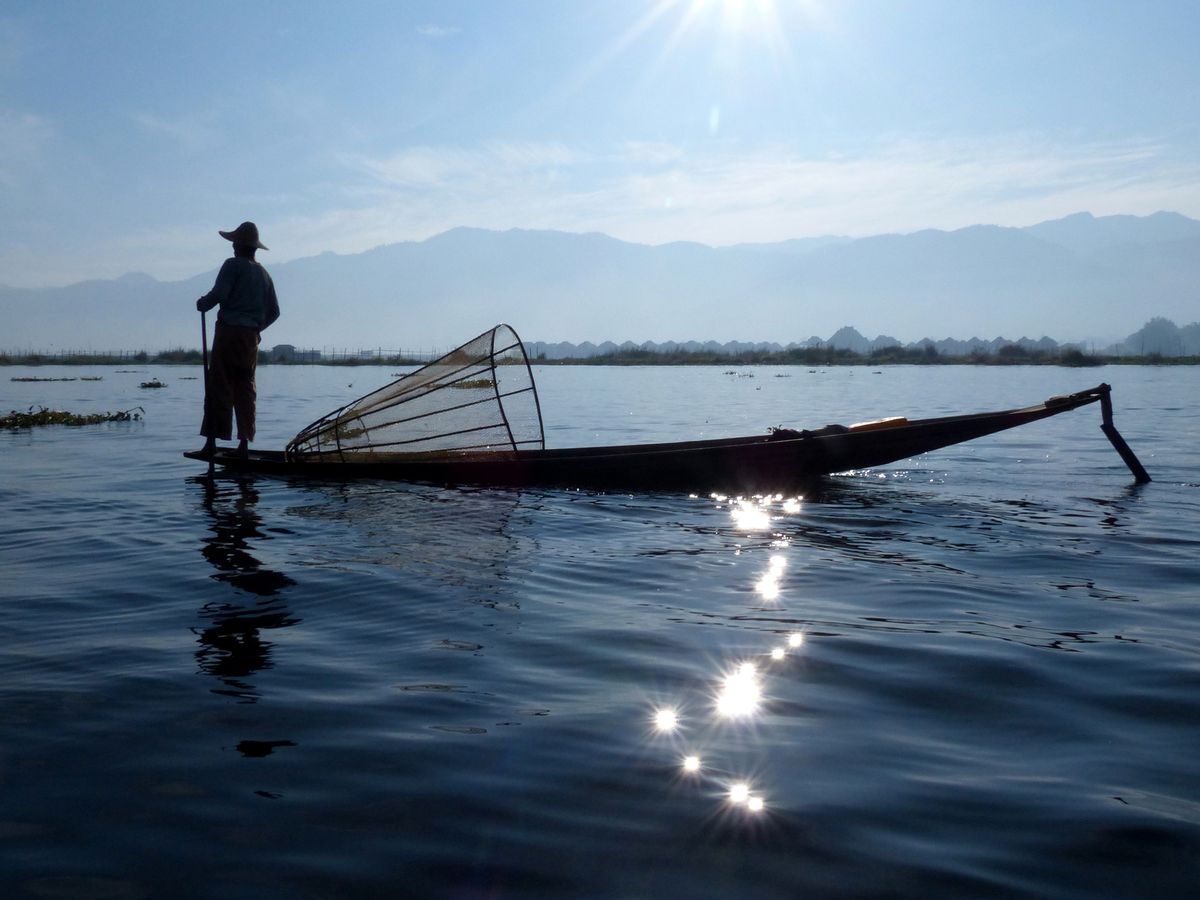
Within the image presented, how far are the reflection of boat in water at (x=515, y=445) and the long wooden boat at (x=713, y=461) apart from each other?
1 cm

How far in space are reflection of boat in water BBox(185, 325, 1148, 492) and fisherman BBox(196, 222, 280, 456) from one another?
588 millimetres

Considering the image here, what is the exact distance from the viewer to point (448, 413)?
10.5m

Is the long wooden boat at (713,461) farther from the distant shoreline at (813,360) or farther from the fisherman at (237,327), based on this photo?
the distant shoreline at (813,360)

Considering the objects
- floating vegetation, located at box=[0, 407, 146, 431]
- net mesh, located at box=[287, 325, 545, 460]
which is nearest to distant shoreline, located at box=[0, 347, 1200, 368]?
floating vegetation, located at box=[0, 407, 146, 431]

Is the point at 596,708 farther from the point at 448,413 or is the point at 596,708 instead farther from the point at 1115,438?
the point at 1115,438

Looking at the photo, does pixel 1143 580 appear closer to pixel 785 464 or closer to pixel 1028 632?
pixel 1028 632

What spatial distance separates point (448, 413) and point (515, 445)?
920 millimetres

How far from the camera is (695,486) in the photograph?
31.8ft

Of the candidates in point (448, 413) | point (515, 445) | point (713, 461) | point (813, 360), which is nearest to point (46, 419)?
point (448, 413)

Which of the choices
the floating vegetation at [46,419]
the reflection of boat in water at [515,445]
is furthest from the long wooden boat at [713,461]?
the floating vegetation at [46,419]

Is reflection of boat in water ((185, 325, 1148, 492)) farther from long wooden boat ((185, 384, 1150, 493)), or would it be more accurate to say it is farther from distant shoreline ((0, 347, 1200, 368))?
distant shoreline ((0, 347, 1200, 368))

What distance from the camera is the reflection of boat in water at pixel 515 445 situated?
931cm

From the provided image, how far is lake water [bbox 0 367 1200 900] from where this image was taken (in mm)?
2559

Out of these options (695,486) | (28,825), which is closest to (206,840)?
(28,825)
